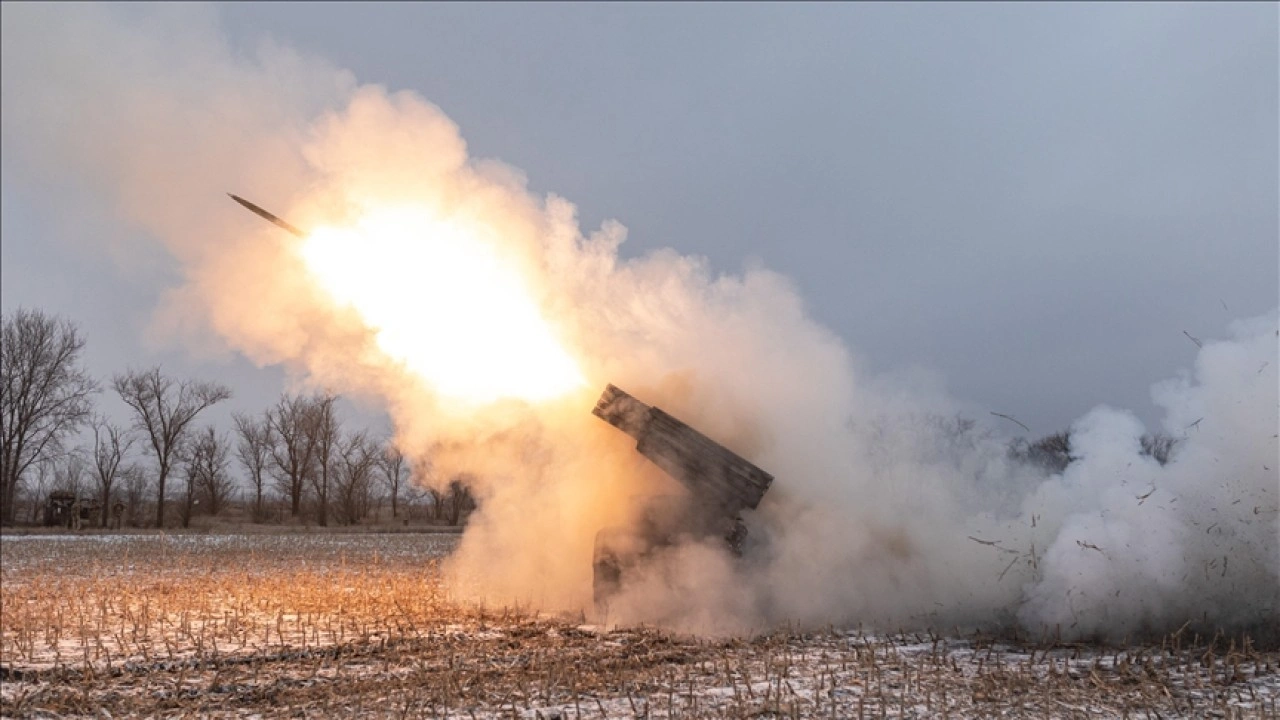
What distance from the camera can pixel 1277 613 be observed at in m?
10.2

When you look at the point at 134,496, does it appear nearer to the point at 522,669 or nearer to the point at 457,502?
the point at 457,502

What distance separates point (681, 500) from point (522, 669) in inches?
189

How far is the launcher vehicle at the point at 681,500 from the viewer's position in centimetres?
1288

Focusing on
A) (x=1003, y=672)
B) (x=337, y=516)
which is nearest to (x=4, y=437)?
(x=337, y=516)

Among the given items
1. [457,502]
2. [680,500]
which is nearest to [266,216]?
[680,500]

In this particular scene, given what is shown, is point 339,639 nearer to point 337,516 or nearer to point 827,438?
point 827,438

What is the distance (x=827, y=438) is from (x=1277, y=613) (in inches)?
263

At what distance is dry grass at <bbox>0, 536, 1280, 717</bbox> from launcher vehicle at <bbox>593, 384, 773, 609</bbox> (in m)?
1.28

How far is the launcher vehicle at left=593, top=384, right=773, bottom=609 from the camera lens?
1288 centimetres

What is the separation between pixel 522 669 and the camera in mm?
8914

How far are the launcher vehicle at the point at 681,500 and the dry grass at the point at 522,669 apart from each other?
1.28 metres

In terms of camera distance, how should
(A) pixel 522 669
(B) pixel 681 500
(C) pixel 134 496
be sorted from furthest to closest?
(C) pixel 134 496
(B) pixel 681 500
(A) pixel 522 669

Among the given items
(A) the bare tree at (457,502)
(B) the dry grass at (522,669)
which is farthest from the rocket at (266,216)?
(A) the bare tree at (457,502)

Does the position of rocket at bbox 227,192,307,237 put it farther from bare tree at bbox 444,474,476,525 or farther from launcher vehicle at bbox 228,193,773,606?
bare tree at bbox 444,474,476,525
